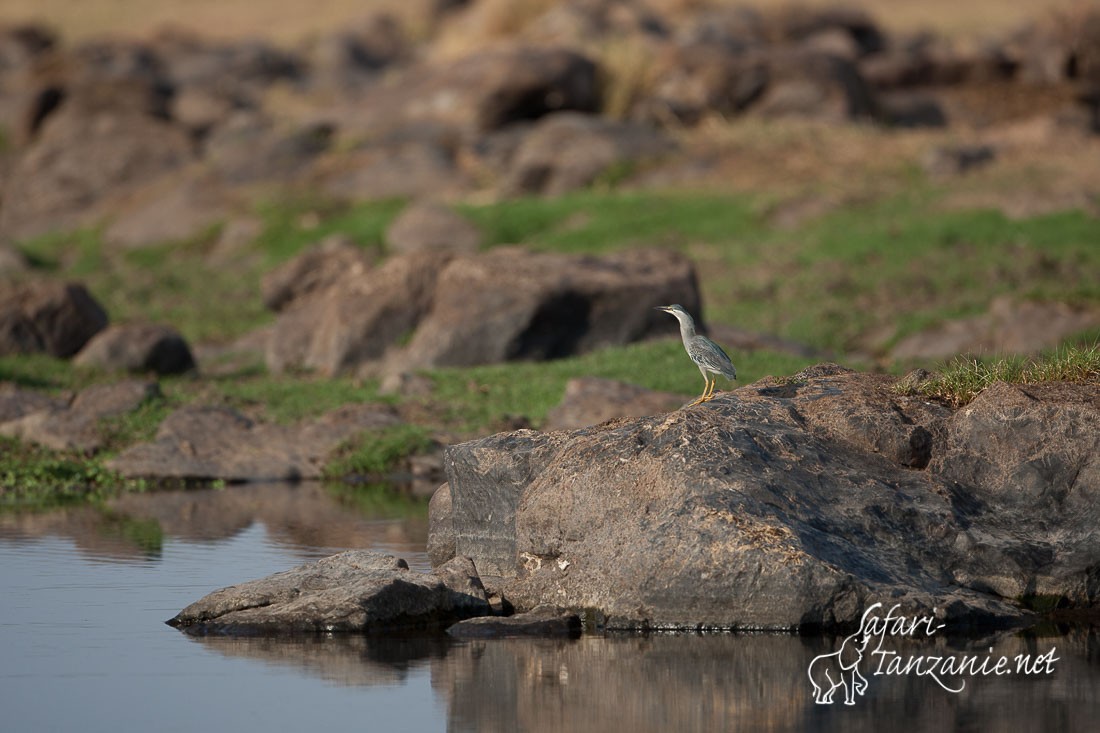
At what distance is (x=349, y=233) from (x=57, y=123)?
1358 cm

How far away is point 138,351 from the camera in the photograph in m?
20.2

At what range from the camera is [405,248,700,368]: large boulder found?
65.1ft

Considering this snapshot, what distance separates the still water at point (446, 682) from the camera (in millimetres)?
7660

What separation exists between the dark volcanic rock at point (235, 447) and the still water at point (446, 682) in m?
4.99

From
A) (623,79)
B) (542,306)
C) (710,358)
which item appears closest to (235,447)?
(542,306)

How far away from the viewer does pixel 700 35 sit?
4012 centimetres

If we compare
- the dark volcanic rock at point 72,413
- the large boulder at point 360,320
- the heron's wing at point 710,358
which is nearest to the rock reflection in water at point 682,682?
the heron's wing at point 710,358

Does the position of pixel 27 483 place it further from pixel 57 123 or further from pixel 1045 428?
pixel 57 123

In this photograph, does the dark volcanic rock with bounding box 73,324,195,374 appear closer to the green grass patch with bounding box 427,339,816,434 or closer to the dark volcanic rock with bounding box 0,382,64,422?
the dark volcanic rock with bounding box 0,382,64,422

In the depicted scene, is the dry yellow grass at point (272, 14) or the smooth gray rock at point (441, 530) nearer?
the smooth gray rock at point (441, 530)

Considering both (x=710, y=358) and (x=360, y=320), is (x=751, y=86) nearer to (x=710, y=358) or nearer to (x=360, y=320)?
(x=360, y=320)

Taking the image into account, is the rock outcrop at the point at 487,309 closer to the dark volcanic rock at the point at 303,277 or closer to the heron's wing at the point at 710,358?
the dark volcanic rock at the point at 303,277

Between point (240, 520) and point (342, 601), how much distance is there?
181 inches

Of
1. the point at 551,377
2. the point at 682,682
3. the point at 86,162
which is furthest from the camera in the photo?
the point at 86,162
